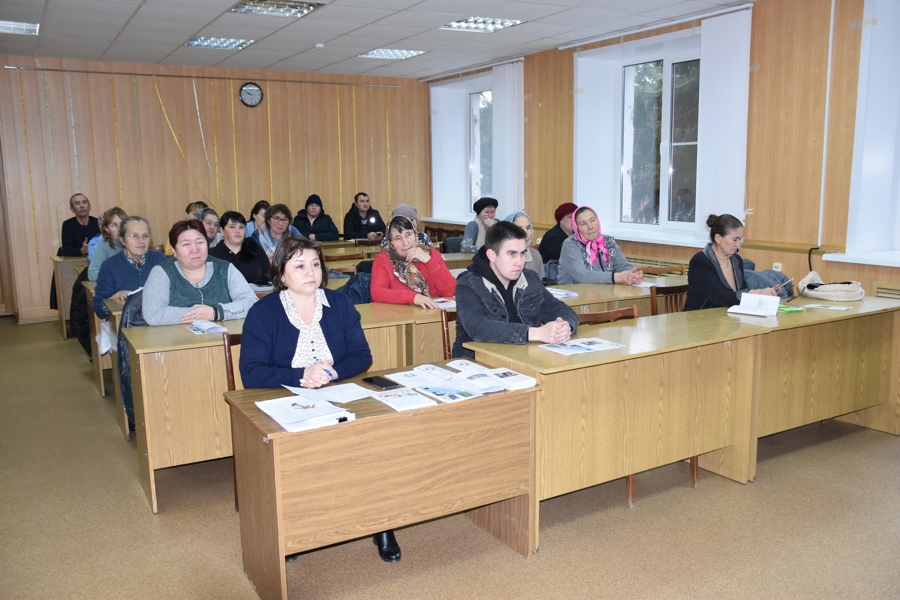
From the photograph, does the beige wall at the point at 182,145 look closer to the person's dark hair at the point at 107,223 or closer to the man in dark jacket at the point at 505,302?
the person's dark hair at the point at 107,223

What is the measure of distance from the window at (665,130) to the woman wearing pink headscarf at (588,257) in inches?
60.4

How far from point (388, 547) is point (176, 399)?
1344 mm

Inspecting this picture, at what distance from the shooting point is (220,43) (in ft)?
27.7

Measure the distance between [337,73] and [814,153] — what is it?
268 inches

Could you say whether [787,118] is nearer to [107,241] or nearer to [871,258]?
[871,258]

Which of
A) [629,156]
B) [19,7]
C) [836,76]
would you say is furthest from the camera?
[629,156]

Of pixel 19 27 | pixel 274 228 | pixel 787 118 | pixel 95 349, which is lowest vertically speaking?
pixel 95 349

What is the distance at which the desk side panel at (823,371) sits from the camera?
13.8ft

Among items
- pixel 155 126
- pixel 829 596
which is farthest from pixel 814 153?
pixel 155 126

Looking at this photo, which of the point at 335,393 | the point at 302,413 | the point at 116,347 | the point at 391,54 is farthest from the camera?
the point at 391,54

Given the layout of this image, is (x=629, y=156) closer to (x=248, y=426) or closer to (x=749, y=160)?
(x=749, y=160)

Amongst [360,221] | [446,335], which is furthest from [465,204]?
[446,335]

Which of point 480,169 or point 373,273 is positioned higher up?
point 480,169

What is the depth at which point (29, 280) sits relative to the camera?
30.9 feet
